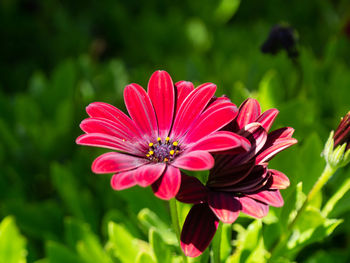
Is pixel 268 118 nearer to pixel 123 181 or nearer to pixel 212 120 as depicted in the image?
pixel 212 120

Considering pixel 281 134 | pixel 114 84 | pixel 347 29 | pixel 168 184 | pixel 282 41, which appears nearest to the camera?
pixel 168 184

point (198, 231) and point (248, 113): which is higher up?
point (248, 113)

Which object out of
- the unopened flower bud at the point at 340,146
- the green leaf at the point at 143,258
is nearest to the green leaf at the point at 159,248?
the green leaf at the point at 143,258

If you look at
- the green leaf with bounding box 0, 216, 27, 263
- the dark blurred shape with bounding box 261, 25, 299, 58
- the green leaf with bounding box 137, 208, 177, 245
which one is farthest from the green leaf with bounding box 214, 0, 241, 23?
the green leaf with bounding box 0, 216, 27, 263

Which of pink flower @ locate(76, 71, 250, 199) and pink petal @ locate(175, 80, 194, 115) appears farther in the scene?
pink petal @ locate(175, 80, 194, 115)

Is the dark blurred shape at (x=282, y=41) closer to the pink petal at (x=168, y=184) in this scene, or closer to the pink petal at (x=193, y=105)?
the pink petal at (x=193, y=105)

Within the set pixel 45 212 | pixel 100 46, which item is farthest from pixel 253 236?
pixel 100 46

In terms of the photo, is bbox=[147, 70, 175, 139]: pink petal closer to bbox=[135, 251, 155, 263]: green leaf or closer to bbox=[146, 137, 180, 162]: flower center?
bbox=[146, 137, 180, 162]: flower center

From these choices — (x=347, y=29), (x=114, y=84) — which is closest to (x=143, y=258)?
(x=114, y=84)
